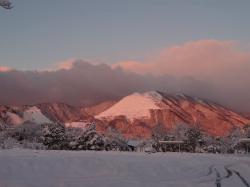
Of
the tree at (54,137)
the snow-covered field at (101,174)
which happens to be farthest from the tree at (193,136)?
the snow-covered field at (101,174)

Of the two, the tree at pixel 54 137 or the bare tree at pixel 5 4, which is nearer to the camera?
the bare tree at pixel 5 4

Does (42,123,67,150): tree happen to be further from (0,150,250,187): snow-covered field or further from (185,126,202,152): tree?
(0,150,250,187): snow-covered field

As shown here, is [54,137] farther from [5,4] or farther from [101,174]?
[5,4]

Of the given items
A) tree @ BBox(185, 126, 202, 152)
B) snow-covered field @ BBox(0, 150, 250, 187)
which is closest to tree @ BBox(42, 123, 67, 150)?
tree @ BBox(185, 126, 202, 152)

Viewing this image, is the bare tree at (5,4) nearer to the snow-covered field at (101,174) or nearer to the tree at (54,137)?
the snow-covered field at (101,174)

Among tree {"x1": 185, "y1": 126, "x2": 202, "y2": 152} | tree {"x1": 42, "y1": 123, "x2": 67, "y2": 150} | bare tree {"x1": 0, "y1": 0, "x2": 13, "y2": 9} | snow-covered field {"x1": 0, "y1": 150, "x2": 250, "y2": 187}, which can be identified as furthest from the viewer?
tree {"x1": 185, "y1": 126, "x2": 202, "y2": 152}

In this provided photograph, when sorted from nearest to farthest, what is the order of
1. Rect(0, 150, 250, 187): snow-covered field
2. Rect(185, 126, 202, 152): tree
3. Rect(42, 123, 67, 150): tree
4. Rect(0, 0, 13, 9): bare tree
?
Rect(0, 0, 13, 9): bare tree → Rect(0, 150, 250, 187): snow-covered field → Rect(42, 123, 67, 150): tree → Rect(185, 126, 202, 152): tree

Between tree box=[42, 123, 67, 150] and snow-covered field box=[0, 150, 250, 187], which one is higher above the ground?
tree box=[42, 123, 67, 150]

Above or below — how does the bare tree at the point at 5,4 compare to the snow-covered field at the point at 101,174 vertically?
above

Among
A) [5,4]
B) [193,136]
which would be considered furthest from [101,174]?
[193,136]

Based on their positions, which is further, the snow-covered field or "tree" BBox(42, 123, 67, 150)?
"tree" BBox(42, 123, 67, 150)

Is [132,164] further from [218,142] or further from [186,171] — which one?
[218,142]

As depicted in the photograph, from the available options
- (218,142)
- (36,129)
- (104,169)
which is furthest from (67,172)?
(36,129)

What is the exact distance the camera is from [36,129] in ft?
577
